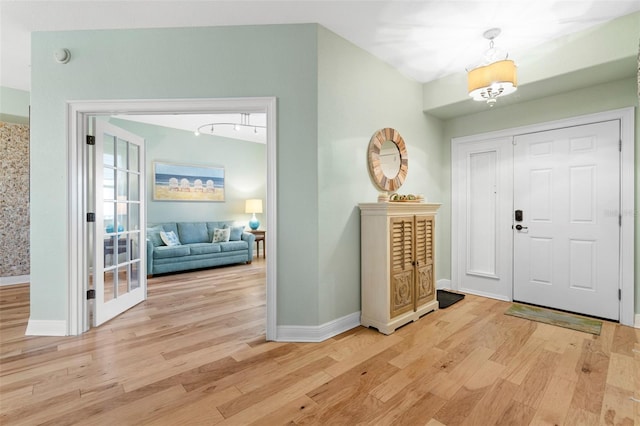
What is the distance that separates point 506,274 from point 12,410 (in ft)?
14.0

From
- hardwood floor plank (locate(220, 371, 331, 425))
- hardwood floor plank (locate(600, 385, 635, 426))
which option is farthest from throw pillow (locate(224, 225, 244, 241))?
hardwood floor plank (locate(600, 385, 635, 426))

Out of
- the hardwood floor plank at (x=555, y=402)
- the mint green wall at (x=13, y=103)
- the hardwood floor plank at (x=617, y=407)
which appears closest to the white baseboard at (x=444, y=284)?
the hardwood floor plank at (x=555, y=402)

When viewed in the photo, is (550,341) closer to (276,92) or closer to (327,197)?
→ (327,197)

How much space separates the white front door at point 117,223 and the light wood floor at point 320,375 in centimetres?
37

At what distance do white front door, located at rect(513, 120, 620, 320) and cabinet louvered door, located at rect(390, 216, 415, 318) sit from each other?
4.95ft

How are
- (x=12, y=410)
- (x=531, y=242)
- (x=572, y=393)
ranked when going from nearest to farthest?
(x=12, y=410), (x=572, y=393), (x=531, y=242)

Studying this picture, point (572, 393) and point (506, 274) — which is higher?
point (506, 274)

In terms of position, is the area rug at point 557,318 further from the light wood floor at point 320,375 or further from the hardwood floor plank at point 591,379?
the hardwood floor plank at point 591,379

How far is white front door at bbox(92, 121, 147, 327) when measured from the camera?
267 cm

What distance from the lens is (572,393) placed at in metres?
1.70

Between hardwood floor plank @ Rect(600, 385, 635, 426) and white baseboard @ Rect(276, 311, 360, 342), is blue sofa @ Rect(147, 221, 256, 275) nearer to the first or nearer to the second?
white baseboard @ Rect(276, 311, 360, 342)

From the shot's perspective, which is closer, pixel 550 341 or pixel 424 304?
pixel 550 341

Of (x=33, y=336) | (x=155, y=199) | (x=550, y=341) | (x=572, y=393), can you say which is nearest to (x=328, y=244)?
(x=572, y=393)

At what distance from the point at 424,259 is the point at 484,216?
127 cm
